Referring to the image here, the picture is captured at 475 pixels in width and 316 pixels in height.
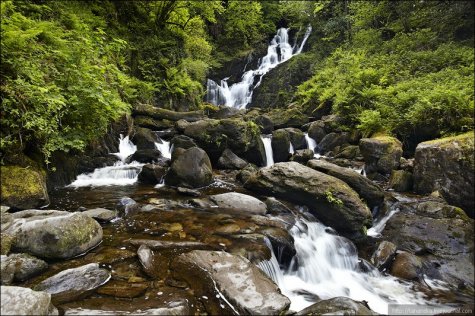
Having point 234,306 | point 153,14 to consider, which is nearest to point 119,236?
point 234,306

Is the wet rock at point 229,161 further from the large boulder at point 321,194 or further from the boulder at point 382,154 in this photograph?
the boulder at point 382,154

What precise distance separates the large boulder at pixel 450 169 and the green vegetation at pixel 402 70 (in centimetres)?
170

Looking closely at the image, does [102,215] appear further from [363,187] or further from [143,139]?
[143,139]

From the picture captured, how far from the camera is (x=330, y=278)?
5.72 metres

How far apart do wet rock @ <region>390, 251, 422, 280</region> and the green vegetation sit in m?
5.54

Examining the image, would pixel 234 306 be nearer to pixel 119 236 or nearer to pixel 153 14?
pixel 119 236

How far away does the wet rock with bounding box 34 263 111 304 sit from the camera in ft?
11.7

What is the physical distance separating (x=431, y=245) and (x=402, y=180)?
3.23 meters

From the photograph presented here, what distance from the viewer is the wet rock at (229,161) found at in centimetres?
1165

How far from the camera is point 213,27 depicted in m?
29.0

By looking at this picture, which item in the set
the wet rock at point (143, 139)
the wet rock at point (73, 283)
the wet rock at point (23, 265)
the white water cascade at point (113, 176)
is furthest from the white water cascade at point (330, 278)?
the wet rock at point (143, 139)

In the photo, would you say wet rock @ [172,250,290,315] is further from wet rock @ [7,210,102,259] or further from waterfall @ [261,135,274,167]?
waterfall @ [261,135,274,167]

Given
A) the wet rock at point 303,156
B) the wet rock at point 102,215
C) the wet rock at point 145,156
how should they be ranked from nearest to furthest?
1. the wet rock at point 102,215
2. the wet rock at point 145,156
3. the wet rock at point 303,156

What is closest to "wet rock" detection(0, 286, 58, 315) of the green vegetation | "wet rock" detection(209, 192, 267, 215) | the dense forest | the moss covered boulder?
the moss covered boulder
